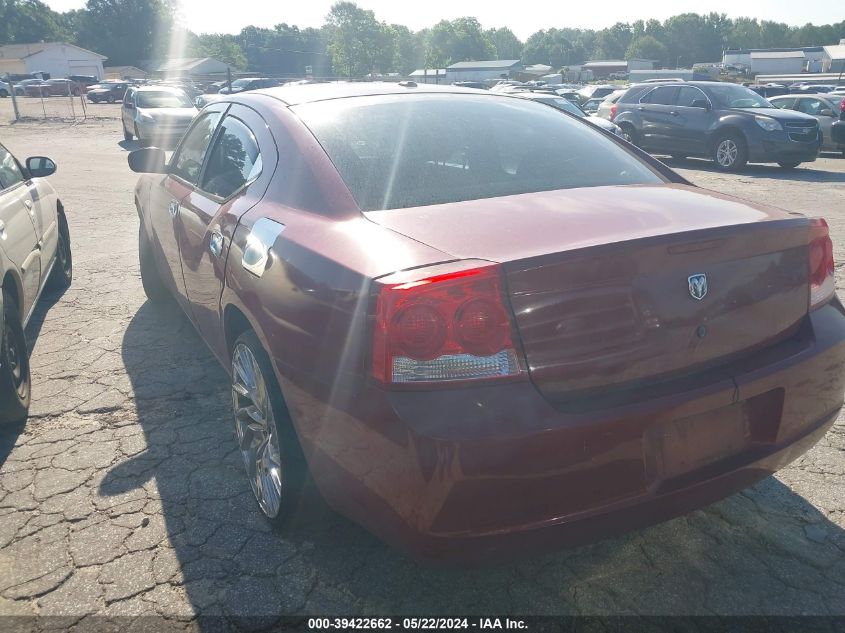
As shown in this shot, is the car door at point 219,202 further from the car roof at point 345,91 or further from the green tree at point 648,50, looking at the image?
the green tree at point 648,50

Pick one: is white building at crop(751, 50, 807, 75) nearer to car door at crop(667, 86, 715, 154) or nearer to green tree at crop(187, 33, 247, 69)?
green tree at crop(187, 33, 247, 69)

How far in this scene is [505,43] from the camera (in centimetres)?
18575

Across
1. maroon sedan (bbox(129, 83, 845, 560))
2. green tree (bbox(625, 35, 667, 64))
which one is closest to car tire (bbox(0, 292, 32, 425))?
maroon sedan (bbox(129, 83, 845, 560))

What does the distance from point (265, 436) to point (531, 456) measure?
4.41ft

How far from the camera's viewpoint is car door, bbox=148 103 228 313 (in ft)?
12.5

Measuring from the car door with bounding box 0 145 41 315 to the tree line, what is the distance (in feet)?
260

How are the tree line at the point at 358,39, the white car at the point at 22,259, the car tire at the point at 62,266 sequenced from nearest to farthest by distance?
the white car at the point at 22,259 → the car tire at the point at 62,266 → the tree line at the point at 358,39

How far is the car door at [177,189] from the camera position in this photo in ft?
12.5

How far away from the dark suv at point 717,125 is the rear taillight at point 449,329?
13.6 meters

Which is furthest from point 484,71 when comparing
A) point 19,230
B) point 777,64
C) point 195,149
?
point 195,149

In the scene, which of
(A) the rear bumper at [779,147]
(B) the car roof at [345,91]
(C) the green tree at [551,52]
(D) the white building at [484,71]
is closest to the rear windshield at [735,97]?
(A) the rear bumper at [779,147]

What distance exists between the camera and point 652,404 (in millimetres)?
1932

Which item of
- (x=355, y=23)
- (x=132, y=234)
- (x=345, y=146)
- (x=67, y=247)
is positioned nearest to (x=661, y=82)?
(x=132, y=234)

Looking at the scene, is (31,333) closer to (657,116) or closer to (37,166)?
(37,166)
